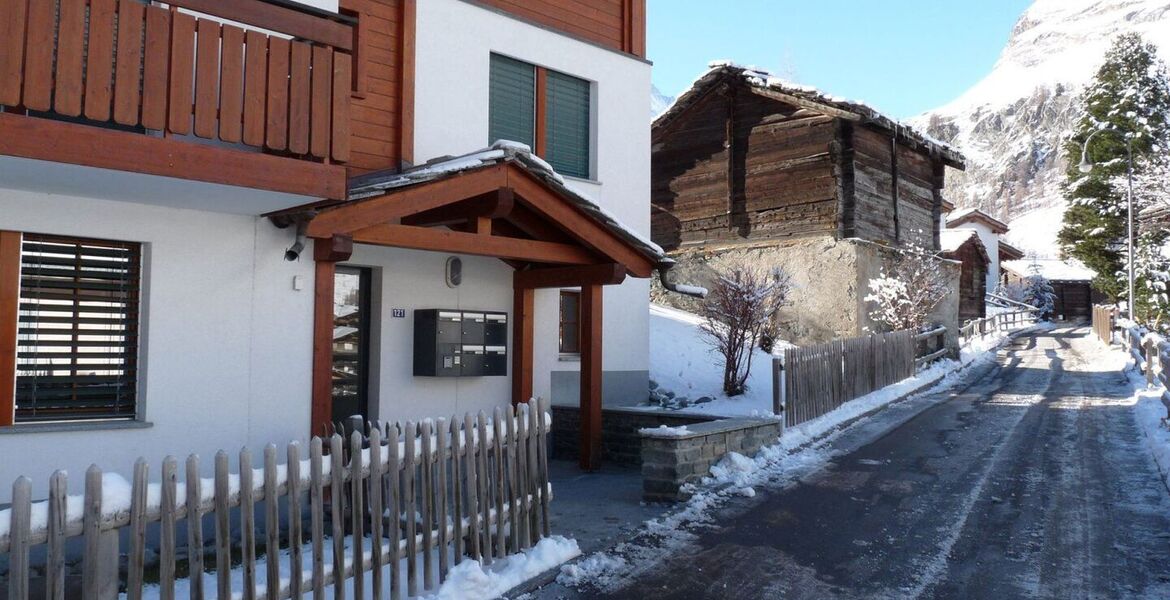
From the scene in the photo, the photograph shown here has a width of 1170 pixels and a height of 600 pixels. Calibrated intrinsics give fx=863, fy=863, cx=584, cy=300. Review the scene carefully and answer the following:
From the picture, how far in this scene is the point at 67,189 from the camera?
6504 mm

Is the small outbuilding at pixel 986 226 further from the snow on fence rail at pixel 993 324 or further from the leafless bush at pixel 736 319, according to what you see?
the leafless bush at pixel 736 319

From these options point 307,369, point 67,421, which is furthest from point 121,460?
point 307,369

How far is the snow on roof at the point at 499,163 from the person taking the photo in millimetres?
7727

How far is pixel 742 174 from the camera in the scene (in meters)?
22.6

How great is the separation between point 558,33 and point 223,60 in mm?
5979

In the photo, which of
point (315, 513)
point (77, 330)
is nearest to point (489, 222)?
point (77, 330)

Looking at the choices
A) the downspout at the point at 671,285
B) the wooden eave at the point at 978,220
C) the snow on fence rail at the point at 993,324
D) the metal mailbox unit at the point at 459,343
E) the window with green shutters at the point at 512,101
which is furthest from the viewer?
the wooden eave at the point at 978,220

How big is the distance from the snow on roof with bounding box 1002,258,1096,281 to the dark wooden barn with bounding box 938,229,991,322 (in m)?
23.2

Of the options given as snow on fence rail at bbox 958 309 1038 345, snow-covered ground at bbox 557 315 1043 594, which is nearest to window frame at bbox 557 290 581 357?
snow-covered ground at bbox 557 315 1043 594

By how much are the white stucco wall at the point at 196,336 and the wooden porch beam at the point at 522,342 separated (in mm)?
2766

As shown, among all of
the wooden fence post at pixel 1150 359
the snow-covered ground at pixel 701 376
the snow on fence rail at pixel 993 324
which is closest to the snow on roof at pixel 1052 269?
the snow on fence rail at pixel 993 324

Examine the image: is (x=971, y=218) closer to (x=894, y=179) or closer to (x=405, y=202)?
(x=894, y=179)

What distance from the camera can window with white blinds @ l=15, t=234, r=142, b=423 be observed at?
6715 millimetres

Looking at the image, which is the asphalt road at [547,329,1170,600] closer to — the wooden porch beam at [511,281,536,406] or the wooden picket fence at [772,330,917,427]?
→ the wooden picket fence at [772,330,917,427]
